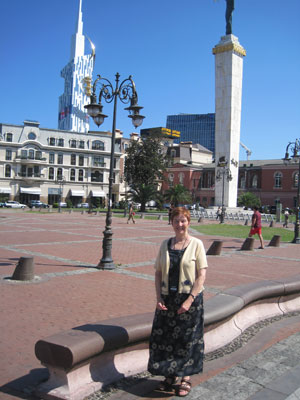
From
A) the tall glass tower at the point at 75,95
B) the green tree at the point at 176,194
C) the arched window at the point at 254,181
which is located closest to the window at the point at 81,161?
the green tree at the point at 176,194

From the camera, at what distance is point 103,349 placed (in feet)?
12.4

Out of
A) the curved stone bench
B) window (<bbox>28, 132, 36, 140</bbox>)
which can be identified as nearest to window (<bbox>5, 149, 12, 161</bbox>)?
window (<bbox>28, 132, 36, 140</bbox>)

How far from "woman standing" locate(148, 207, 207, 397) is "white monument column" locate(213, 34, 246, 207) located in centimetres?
4044

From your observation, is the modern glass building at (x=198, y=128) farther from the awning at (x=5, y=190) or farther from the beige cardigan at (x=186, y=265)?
the beige cardigan at (x=186, y=265)

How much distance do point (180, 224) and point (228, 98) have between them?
42.9m

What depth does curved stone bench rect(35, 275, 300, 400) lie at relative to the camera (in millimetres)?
3504

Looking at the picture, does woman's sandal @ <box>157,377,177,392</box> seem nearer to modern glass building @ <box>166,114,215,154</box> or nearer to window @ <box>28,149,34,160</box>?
window @ <box>28,149,34,160</box>

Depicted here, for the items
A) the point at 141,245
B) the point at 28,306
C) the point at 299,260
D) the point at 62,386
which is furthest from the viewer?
the point at 141,245

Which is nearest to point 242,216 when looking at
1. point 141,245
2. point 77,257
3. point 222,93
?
point 222,93

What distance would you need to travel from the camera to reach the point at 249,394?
12.8 feet

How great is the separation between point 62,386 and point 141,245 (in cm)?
1239

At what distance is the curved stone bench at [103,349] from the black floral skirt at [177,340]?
43cm

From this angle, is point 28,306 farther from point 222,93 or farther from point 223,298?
point 222,93

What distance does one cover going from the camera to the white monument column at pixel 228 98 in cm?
4403
